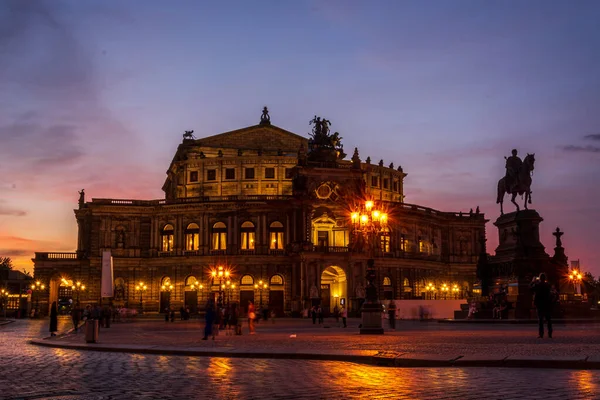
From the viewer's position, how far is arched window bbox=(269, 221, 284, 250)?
83250 mm

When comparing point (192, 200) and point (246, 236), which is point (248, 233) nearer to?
point (246, 236)

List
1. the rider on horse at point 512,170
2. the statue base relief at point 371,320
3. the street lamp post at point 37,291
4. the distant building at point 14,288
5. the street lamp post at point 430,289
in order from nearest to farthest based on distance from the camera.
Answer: the statue base relief at point 371,320
the rider on horse at point 512,170
the street lamp post at point 37,291
the street lamp post at point 430,289
the distant building at point 14,288

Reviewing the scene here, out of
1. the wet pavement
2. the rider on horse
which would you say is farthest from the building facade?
the wet pavement

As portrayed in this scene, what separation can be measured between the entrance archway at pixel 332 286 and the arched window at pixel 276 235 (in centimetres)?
611

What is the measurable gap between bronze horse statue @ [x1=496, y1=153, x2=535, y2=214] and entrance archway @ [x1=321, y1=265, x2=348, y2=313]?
139 feet

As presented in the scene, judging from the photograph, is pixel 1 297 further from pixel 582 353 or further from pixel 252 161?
pixel 582 353

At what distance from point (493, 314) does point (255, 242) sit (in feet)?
152

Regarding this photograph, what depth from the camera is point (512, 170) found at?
135 ft

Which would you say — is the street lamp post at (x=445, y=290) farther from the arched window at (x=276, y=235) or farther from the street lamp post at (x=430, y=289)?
the arched window at (x=276, y=235)

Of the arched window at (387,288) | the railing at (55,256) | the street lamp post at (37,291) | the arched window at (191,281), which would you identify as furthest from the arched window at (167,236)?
the arched window at (387,288)

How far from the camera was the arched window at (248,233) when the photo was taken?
83.3m

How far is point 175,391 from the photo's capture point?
1217 centimetres

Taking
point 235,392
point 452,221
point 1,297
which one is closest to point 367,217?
point 235,392

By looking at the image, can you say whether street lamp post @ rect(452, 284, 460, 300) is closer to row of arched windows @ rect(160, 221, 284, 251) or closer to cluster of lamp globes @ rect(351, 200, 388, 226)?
row of arched windows @ rect(160, 221, 284, 251)
